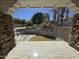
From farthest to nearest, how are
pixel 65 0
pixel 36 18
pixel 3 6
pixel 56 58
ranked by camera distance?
1. pixel 36 18
2. pixel 65 0
3. pixel 3 6
4. pixel 56 58

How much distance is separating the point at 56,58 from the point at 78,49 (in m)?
1.70

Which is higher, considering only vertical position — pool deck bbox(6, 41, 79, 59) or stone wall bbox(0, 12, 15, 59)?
stone wall bbox(0, 12, 15, 59)

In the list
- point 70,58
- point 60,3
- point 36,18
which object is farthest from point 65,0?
point 36,18

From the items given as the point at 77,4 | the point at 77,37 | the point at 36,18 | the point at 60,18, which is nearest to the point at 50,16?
the point at 60,18

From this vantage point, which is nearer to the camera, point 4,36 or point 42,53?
point 42,53

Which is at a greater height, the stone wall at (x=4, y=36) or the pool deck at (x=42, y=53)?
the stone wall at (x=4, y=36)

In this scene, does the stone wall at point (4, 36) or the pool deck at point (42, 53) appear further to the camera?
the stone wall at point (4, 36)

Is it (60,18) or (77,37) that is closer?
(77,37)

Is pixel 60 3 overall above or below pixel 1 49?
above

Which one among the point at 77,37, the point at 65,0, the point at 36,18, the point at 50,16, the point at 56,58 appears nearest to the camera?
the point at 56,58

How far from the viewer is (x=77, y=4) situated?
622cm

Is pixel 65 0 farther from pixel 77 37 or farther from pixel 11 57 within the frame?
pixel 11 57

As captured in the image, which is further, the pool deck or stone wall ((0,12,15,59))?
stone wall ((0,12,15,59))

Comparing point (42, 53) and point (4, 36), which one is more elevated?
point (4, 36)
